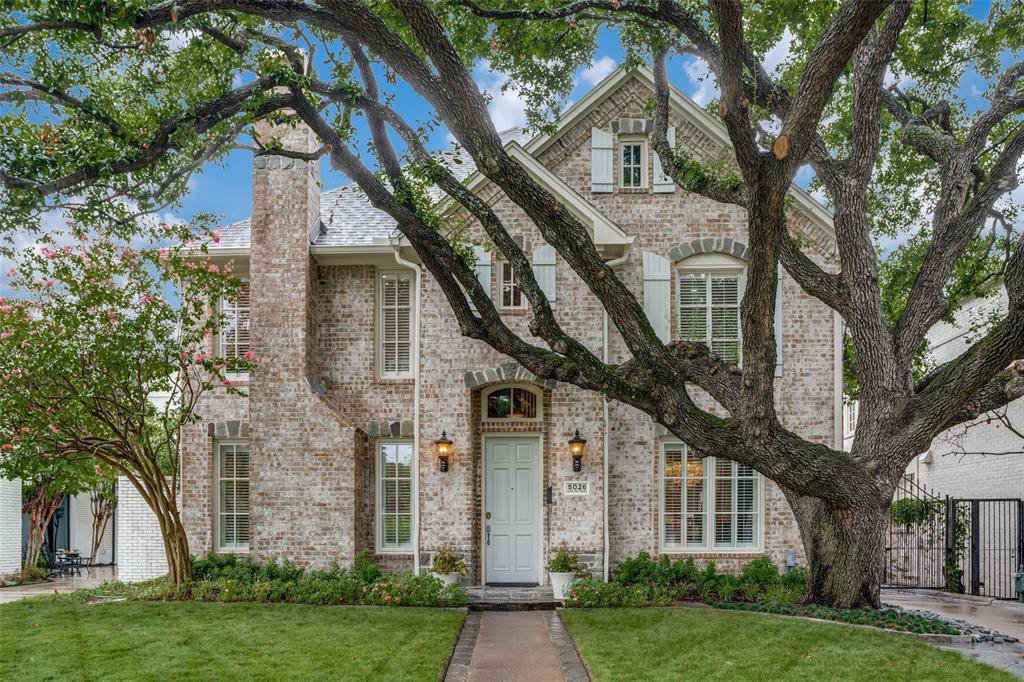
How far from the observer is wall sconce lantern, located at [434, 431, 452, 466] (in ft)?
40.2

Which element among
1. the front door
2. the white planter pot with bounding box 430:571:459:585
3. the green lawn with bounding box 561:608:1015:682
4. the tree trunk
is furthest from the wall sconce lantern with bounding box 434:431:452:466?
the tree trunk

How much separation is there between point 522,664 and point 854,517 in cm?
459

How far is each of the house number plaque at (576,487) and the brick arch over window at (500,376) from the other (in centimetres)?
153

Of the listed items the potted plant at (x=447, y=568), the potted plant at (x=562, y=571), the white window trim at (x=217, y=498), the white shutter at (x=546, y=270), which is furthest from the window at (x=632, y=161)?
the white window trim at (x=217, y=498)

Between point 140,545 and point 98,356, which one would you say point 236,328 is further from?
point 140,545

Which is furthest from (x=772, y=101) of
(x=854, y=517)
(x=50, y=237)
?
(x=50, y=237)

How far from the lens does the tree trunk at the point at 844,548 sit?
32.3ft

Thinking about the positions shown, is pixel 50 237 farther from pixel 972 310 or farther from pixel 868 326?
pixel 972 310

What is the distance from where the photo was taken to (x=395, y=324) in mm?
13586

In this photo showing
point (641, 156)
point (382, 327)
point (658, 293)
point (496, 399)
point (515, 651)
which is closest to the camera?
point (515, 651)

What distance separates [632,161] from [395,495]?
22.4 feet

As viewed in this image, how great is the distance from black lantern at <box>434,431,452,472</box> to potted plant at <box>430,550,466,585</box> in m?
1.31

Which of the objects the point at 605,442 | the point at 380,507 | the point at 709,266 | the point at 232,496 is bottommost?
the point at 380,507

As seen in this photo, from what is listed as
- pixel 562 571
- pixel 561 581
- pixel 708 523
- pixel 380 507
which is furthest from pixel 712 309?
pixel 380 507
